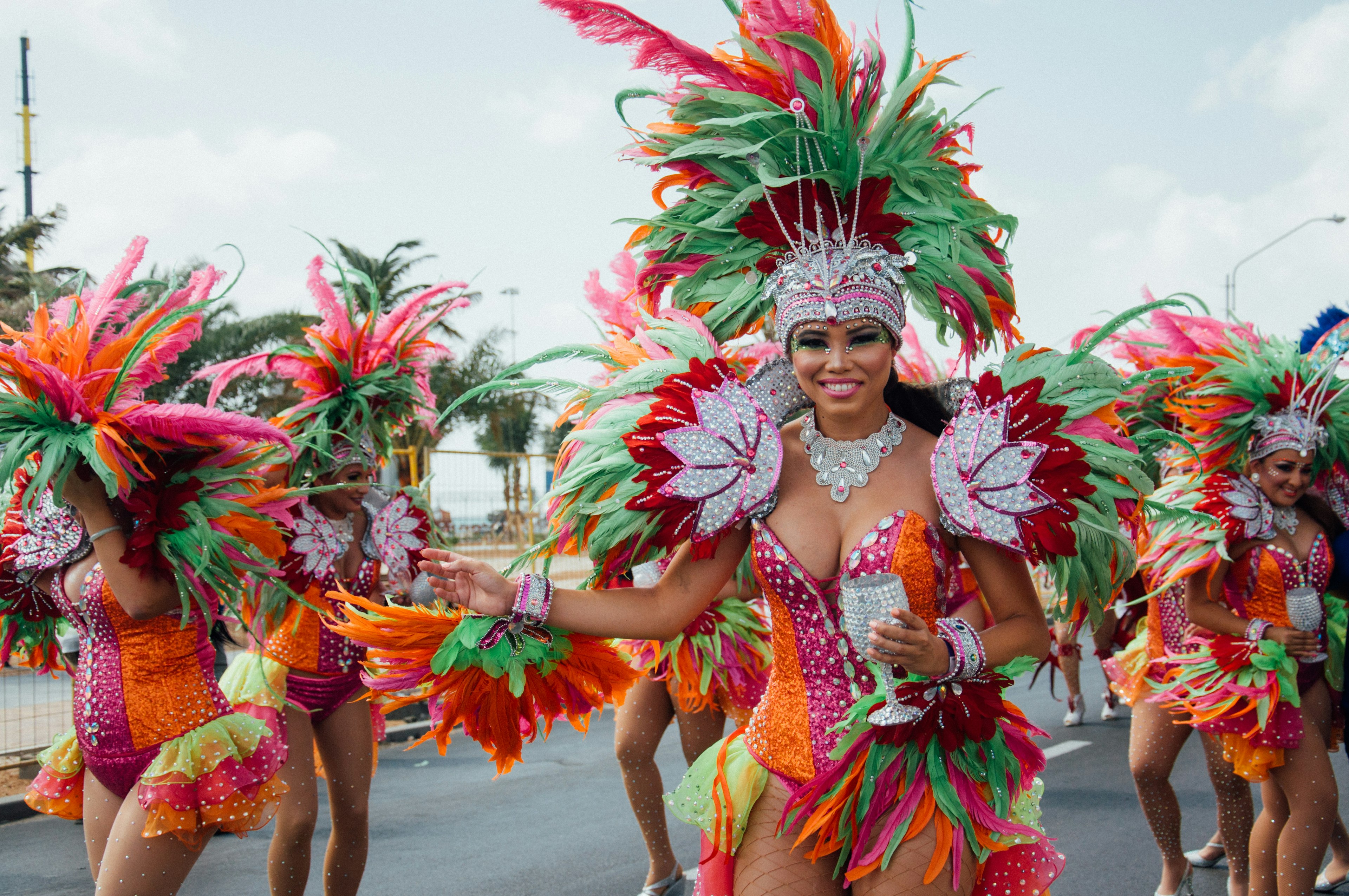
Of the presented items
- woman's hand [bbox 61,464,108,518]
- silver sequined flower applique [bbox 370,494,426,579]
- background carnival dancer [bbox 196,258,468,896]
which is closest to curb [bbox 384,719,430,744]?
background carnival dancer [bbox 196,258,468,896]

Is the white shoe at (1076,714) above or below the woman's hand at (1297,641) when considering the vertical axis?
below

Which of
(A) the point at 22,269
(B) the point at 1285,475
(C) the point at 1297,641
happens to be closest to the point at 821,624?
(C) the point at 1297,641

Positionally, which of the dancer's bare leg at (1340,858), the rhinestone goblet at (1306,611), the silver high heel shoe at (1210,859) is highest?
the rhinestone goblet at (1306,611)

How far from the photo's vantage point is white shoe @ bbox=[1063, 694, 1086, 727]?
8.73 metres

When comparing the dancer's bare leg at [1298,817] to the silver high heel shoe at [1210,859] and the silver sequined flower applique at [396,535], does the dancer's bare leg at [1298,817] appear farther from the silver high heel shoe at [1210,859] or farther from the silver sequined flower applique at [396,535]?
the silver sequined flower applique at [396,535]

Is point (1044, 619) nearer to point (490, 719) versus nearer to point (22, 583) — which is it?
point (490, 719)

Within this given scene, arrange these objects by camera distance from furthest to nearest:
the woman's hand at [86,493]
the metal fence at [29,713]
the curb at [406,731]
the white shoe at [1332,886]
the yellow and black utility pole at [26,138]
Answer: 1. the yellow and black utility pole at [26,138]
2. the curb at [406,731]
3. the metal fence at [29,713]
4. the white shoe at [1332,886]
5. the woman's hand at [86,493]

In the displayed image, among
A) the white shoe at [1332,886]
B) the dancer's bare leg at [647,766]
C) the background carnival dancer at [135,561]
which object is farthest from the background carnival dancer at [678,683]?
the white shoe at [1332,886]

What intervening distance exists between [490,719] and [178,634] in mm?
1478

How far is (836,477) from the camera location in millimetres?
2475

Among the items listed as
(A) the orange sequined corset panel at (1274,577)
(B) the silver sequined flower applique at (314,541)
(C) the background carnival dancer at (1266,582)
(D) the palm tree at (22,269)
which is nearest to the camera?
(C) the background carnival dancer at (1266,582)

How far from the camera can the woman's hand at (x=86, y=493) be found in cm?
325

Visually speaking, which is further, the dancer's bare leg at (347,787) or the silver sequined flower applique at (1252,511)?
the silver sequined flower applique at (1252,511)

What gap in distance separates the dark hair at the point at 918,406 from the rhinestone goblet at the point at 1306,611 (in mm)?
2302
